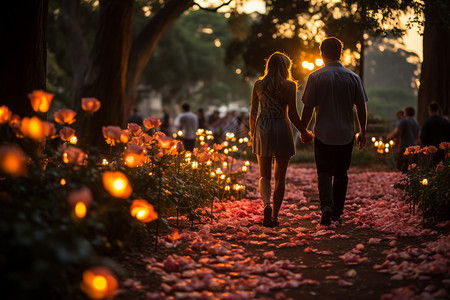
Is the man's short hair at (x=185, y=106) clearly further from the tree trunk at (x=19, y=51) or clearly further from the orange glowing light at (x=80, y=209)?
the orange glowing light at (x=80, y=209)

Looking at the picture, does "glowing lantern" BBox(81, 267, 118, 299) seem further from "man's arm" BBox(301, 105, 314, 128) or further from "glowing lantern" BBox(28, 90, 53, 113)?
"man's arm" BBox(301, 105, 314, 128)

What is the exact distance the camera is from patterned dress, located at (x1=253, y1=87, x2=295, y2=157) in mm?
5902

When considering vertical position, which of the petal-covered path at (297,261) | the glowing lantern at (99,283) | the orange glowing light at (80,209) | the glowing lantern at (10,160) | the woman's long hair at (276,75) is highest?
the woman's long hair at (276,75)

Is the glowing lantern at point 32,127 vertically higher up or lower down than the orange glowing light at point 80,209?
higher up

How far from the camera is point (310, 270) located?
14.3 ft

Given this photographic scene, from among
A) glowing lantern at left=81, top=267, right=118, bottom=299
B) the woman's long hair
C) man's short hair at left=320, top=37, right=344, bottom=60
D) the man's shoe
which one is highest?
man's short hair at left=320, top=37, right=344, bottom=60

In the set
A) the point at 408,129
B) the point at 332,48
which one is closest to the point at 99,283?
the point at 332,48

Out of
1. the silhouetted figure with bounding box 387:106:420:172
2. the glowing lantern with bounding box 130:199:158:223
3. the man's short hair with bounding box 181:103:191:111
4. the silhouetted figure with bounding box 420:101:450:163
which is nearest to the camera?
the glowing lantern with bounding box 130:199:158:223

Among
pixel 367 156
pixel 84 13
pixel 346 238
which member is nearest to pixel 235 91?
pixel 84 13

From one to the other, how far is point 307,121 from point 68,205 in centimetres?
350

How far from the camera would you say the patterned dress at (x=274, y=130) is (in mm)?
5902

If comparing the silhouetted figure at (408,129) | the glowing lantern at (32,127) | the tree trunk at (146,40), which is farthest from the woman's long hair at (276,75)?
the tree trunk at (146,40)

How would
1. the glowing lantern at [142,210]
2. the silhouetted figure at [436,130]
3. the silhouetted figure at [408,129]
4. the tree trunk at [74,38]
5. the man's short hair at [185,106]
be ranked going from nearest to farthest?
the glowing lantern at [142,210]
the silhouetted figure at [436,130]
the silhouetted figure at [408,129]
the man's short hair at [185,106]
the tree trunk at [74,38]

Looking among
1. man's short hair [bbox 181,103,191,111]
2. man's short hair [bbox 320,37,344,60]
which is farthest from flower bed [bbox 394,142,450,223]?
man's short hair [bbox 181,103,191,111]
